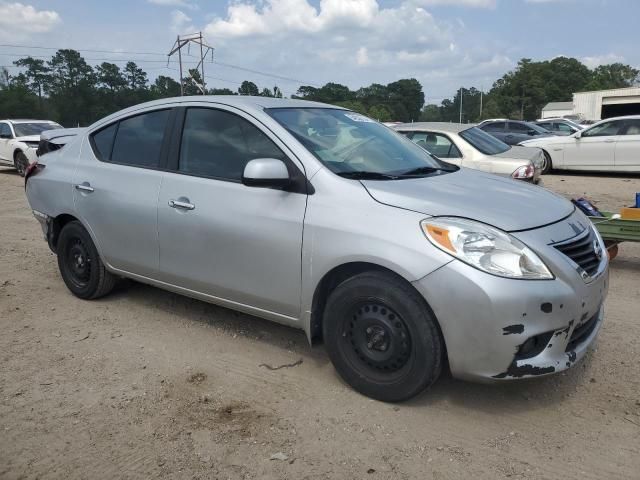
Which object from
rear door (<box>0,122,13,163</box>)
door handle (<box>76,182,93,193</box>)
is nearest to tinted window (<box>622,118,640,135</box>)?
door handle (<box>76,182,93,193</box>)

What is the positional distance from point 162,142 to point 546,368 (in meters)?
3.03

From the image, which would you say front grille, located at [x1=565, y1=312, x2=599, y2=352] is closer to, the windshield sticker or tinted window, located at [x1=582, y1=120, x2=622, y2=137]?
the windshield sticker

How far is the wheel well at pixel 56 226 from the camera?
4945 mm

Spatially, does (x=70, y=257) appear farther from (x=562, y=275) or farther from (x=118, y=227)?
(x=562, y=275)

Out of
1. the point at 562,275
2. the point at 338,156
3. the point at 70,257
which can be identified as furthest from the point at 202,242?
the point at 562,275

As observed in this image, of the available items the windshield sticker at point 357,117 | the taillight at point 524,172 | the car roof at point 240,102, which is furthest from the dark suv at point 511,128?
the car roof at point 240,102

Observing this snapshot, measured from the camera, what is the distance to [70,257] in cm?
502

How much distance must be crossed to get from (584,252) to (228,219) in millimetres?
2128

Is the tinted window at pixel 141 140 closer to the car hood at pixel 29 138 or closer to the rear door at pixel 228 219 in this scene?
the rear door at pixel 228 219

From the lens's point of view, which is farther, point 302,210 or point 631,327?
point 631,327

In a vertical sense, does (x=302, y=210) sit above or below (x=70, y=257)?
above

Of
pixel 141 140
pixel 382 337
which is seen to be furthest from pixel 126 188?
pixel 382 337

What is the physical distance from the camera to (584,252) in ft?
10.4

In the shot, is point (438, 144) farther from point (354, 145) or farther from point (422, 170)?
point (354, 145)
